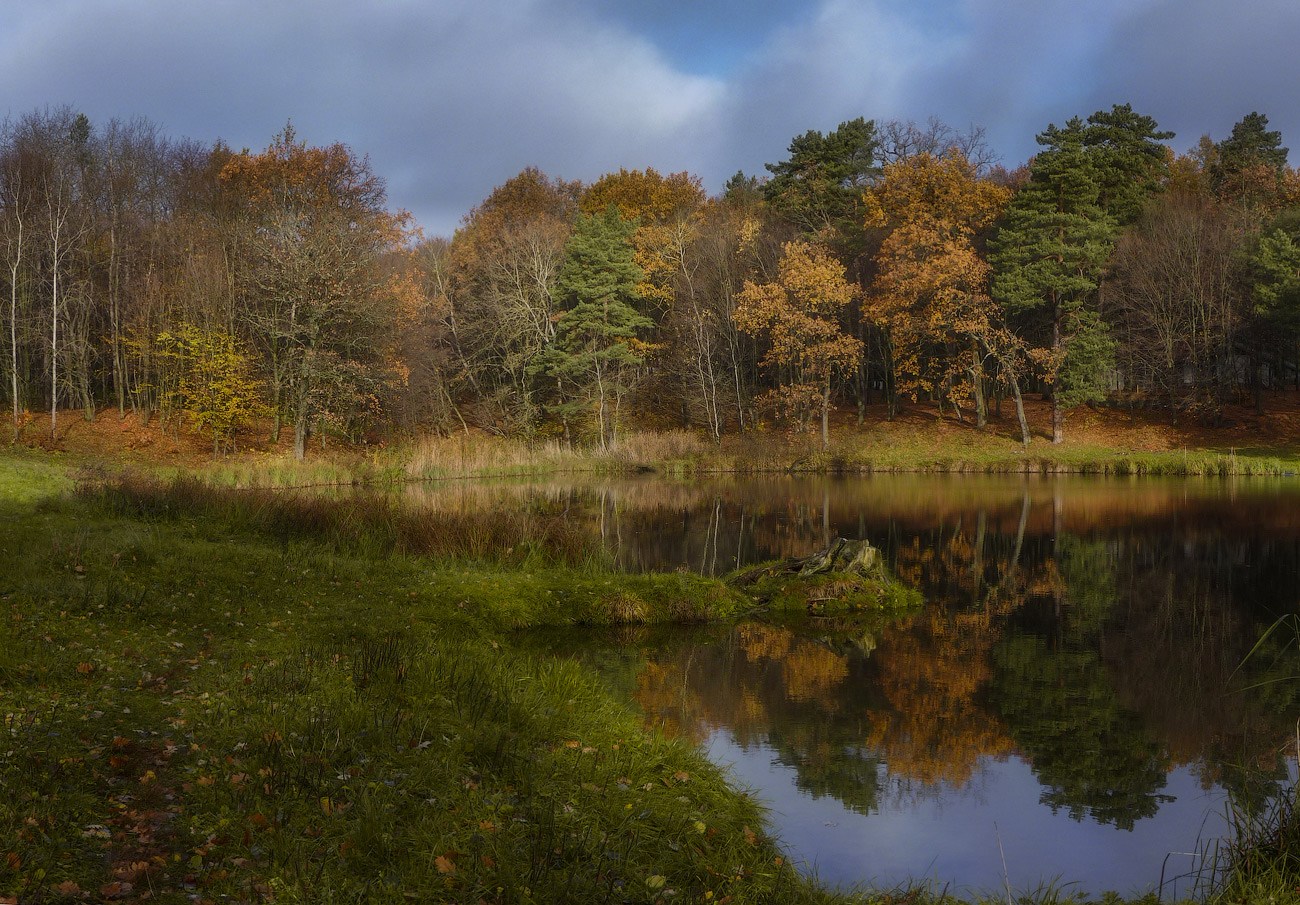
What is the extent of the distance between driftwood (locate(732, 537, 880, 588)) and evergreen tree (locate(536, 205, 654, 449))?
2903 centimetres

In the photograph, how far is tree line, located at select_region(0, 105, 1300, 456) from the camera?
3866 cm

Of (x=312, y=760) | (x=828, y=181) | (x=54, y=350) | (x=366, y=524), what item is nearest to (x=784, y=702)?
(x=312, y=760)

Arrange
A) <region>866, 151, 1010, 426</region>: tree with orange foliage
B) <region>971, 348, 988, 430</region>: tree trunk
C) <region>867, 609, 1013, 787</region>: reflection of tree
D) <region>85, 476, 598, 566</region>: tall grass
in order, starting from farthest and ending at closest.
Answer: <region>971, 348, 988, 430</region>: tree trunk → <region>866, 151, 1010, 426</region>: tree with orange foliage → <region>85, 476, 598, 566</region>: tall grass → <region>867, 609, 1013, 787</region>: reflection of tree

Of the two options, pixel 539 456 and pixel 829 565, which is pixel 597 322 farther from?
pixel 829 565

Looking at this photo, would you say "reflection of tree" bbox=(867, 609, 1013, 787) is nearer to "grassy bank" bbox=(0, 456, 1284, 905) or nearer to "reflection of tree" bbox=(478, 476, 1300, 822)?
"reflection of tree" bbox=(478, 476, 1300, 822)

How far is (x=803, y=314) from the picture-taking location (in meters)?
43.2

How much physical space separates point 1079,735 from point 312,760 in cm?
700

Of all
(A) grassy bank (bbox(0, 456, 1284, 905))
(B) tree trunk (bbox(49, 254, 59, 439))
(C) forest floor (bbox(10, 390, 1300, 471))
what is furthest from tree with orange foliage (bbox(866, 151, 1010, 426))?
(A) grassy bank (bbox(0, 456, 1284, 905))

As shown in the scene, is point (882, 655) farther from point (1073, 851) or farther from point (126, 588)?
point (126, 588)

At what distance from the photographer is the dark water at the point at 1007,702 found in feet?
23.0

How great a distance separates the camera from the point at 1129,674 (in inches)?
451

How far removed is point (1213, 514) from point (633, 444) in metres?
22.7

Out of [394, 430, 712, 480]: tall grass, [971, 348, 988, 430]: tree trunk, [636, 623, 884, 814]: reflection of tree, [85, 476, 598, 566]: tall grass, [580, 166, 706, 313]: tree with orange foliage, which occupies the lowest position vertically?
[636, 623, 884, 814]: reflection of tree

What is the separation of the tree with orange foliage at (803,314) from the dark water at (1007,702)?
2185cm
